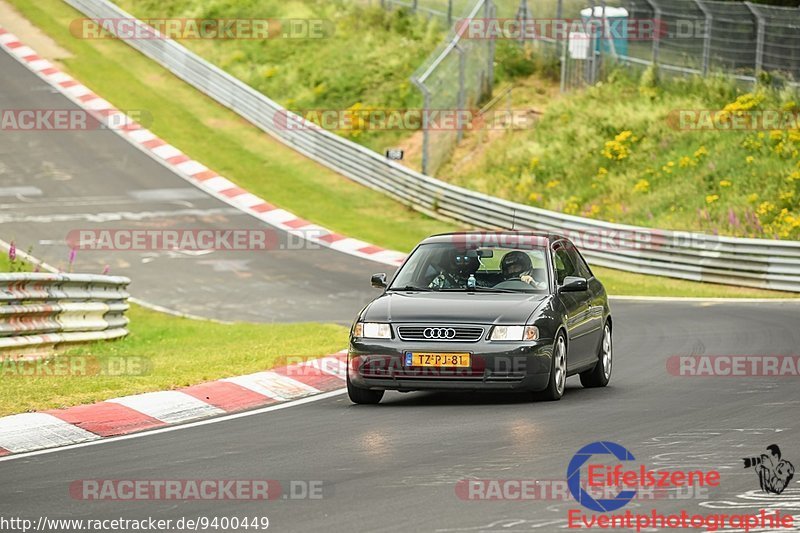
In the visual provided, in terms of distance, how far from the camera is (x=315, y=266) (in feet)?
91.4

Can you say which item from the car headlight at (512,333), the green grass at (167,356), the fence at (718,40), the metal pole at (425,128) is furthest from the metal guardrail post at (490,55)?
the car headlight at (512,333)

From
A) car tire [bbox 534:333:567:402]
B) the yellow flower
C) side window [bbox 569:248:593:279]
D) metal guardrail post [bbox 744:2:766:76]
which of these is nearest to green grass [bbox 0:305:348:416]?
side window [bbox 569:248:593:279]

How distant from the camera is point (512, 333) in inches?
473

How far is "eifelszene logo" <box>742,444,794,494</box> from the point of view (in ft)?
26.8

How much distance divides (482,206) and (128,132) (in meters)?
11.4

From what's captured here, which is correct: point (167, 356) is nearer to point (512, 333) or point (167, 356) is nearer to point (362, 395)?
point (362, 395)

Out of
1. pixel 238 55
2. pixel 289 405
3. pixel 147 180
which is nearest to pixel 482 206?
pixel 147 180

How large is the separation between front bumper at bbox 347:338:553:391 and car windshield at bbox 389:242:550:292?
100 cm

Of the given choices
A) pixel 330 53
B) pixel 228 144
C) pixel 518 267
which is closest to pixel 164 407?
pixel 518 267

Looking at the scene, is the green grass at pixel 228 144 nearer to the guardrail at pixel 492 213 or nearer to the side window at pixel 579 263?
the guardrail at pixel 492 213

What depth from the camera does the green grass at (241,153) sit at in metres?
32.0

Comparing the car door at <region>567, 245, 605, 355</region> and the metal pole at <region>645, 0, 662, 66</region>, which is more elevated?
the metal pole at <region>645, 0, 662, 66</region>

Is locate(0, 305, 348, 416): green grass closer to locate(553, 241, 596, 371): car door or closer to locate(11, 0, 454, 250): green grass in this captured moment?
locate(553, 241, 596, 371): car door

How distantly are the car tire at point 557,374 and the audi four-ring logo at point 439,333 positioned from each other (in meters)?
0.91
